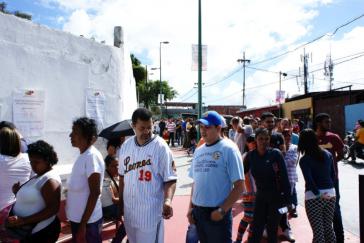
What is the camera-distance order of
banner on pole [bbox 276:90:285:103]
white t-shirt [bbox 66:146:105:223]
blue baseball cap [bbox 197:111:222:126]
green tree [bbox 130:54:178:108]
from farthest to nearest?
green tree [bbox 130:54:178:108], banner on pole [bbox 276:90:285:103], blue baseball cap [bbox 197:111:222:126], white t-shirt [bbox 66:146:105:223]

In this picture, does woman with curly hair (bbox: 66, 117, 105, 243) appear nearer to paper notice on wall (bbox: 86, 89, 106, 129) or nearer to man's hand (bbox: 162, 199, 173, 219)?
man's hand (bbox: 162, 199, 173, 219)

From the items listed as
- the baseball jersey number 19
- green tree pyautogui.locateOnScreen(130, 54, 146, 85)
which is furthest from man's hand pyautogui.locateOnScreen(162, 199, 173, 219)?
green tree pyautogui.locateOnScreen(130, 54, 146, 85)

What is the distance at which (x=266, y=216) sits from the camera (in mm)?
4648

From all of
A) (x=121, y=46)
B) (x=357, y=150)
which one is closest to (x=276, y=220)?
(x=121, y=46)

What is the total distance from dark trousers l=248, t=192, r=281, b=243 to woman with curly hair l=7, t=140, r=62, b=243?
2332 mm

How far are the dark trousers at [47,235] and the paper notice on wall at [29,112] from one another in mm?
2745

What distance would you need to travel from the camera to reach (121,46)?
28.0 ft

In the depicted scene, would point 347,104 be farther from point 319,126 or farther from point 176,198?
point 319,126

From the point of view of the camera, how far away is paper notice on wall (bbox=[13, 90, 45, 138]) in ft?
19.0

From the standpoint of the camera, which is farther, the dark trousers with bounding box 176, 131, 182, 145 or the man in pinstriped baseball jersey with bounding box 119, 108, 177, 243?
the dark trousers with bounding box 176, 131, 182, 145

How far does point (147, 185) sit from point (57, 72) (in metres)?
3.76

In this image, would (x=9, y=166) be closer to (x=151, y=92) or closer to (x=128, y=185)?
(x=128, y=185)

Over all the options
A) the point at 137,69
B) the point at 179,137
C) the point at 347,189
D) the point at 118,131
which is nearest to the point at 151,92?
the point at 137,69

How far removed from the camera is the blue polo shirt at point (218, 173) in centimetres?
346
